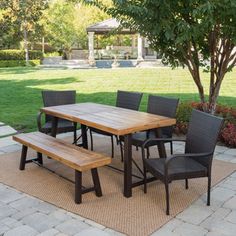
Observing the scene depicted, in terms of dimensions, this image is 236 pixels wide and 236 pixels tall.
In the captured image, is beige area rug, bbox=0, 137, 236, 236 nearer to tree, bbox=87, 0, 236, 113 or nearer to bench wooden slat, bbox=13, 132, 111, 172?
bench wooden slat, bbox=13, 132, 111, 172

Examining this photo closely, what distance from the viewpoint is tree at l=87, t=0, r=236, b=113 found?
4.91m

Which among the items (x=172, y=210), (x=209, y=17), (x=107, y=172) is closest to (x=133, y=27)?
(x=209, y=17)

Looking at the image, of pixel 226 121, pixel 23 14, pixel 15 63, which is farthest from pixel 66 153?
pixel 23 14

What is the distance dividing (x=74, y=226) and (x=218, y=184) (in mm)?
1856

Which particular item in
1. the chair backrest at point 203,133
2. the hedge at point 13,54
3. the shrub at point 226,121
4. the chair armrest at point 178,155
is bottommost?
the shrub at point 226,121

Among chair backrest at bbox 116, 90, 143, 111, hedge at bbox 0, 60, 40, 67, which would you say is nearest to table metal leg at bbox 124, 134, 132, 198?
chair backrest at bbox 116, 90, 143, 111

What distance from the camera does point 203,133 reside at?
3.70 m

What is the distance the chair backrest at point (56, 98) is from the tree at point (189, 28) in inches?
59.0

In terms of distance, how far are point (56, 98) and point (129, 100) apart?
124 centimetres

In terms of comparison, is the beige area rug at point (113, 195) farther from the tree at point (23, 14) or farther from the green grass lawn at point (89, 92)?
the tree at point (23, 14)

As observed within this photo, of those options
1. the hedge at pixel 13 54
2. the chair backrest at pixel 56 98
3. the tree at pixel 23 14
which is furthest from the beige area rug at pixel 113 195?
the tree at pixel 23 14

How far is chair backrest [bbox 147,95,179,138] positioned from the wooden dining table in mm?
431

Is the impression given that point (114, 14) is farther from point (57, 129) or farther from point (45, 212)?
point (45, 212)

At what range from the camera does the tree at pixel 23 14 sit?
27.1 meters
